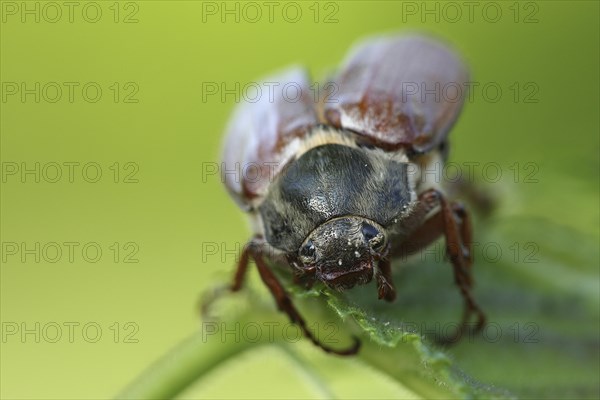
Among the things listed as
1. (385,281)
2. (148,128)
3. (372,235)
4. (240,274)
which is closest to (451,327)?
(385,281)

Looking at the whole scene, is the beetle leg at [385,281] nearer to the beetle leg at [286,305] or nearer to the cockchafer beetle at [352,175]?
the cockchafer beetle at [352,175]

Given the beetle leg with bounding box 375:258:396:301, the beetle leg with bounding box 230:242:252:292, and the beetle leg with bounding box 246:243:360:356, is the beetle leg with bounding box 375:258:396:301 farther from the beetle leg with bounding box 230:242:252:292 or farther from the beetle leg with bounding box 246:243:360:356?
the beetle leg with bounding box 230:242:252:292

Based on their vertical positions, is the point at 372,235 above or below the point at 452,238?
above

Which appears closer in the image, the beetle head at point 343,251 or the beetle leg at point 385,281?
the beetle head at point 343,251

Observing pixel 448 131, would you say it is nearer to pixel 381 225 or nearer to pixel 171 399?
pixel 381 225

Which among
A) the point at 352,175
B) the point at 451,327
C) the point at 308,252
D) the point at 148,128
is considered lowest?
the point at 148,128

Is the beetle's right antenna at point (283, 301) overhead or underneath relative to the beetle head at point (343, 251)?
underneath

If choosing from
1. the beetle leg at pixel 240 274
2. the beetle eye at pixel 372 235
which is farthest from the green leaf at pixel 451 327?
the beetle eye at pixel 372 235

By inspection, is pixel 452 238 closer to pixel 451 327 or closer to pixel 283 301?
pixel 451 327

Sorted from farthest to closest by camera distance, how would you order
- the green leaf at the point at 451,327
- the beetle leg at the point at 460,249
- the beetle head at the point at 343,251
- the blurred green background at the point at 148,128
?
the blurred green background at the point at 148,128 < the beetle leg at the point at 460,249 < the beetle head at the point at 343,251 < the green leaf at the point at 451,327
